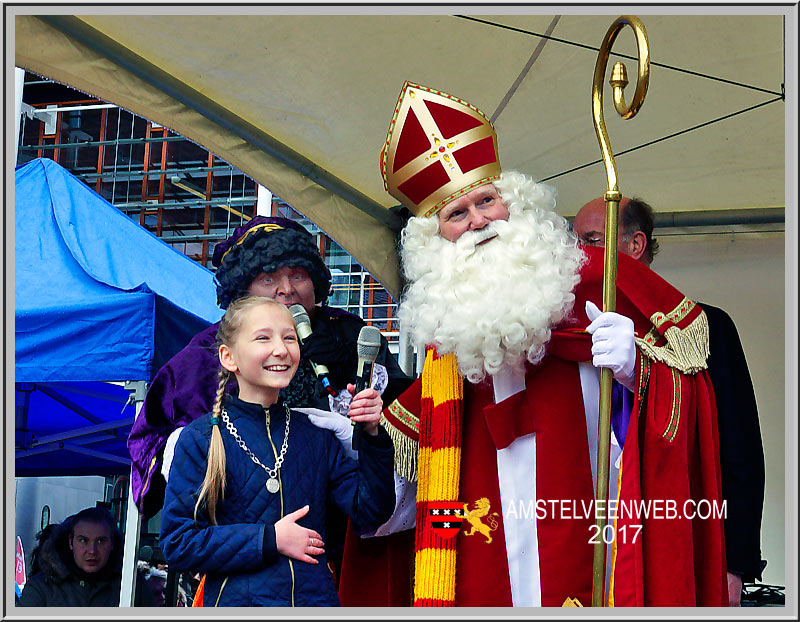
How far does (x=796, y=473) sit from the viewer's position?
280 cm

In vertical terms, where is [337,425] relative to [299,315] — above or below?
below

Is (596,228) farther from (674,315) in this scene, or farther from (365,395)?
(365,395)

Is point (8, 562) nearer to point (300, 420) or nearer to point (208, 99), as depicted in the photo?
point (300, 420)

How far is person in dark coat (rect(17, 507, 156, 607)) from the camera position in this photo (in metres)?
4.96

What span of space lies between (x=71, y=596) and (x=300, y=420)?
2875 millimetres

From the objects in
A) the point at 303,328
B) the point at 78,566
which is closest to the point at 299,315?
the point at 303,328

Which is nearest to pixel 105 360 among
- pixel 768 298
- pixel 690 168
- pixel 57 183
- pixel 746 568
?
pixel 57 183

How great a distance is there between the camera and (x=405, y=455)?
3.16 m

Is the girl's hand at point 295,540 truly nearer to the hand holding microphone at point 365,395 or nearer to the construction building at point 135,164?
the hand holding microphone at point 365,395

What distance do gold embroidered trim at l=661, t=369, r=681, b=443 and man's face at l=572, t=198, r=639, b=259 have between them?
116 centimetres

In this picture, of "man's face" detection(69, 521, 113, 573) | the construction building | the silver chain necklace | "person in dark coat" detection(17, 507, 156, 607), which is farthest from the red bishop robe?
the construction building

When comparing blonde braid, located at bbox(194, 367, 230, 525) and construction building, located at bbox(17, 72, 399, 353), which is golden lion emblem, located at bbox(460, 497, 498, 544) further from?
A: construction building, located at bbox(17, 72, 399, 353)

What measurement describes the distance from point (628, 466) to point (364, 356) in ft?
2.65

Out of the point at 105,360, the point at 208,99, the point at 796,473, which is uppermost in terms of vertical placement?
the point at 208,99
